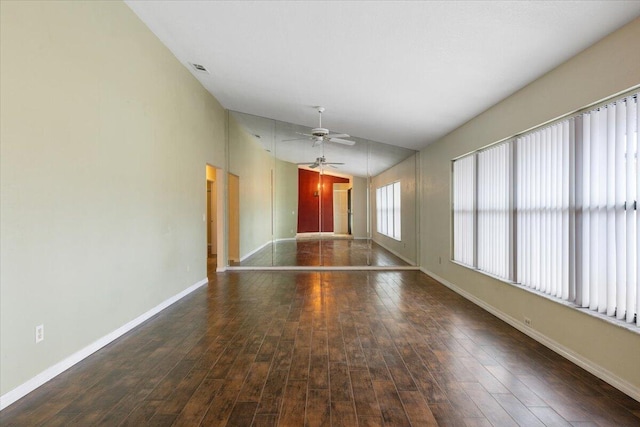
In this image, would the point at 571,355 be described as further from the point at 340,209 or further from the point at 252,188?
the point at 252,188

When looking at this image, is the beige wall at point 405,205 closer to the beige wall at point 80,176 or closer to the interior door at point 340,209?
the interior door at point 340,209

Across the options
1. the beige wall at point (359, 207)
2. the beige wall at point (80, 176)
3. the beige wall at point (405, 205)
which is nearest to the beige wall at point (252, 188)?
the beige wall at point (359, 207)

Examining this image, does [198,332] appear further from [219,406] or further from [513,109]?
[513,109]

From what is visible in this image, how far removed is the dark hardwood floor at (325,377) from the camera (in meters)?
2.15

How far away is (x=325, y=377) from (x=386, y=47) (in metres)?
3.11

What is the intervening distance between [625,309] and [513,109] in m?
2.32

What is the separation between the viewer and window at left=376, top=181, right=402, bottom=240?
27.6ft

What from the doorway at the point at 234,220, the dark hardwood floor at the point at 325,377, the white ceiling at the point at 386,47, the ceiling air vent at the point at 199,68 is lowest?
the dark hardwood floor at the point at 325,377

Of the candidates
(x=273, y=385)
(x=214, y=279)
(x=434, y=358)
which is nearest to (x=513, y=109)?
(x=434, y=358)

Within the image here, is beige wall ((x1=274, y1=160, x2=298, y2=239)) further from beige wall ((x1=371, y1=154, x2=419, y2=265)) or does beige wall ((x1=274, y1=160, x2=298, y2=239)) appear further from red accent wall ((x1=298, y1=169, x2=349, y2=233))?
beige wall ((x1=371, y1=154, x2=419, y2=265))

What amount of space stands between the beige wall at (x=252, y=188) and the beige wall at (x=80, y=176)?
2.84 meters

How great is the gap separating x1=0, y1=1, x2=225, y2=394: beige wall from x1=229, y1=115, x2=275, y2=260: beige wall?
2.84m

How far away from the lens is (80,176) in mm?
3002

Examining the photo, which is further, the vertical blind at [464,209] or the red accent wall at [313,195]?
the red accent wall at [313,195]
